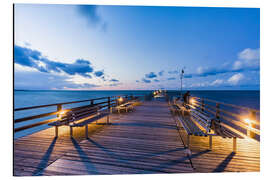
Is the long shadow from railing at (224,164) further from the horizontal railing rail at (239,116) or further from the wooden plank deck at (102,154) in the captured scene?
the horizontal railing rail at (239,116)

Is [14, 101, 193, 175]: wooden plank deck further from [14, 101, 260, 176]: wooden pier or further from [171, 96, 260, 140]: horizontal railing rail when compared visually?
Result: [171, 96, 260, 140]: horizontal railing rail

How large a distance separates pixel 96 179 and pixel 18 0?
379 cm

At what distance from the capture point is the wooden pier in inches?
70.2

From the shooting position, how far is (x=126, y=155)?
211cm

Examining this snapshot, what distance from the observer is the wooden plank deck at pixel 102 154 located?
1.77 metres

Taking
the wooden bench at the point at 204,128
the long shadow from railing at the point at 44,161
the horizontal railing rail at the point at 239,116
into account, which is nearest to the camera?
the long shadow from railing at the point at 44,161

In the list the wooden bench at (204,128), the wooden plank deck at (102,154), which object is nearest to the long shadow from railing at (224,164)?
the wooden bench at (204,128)

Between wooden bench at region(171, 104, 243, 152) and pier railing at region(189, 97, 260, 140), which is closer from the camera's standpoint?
wooden bench at region(171, 104, 243, 152)

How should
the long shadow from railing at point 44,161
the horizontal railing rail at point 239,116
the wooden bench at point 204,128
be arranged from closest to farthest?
the long shadow from railing at point 44,161 < the wooden bench at point 204,128 < the horizontal railing rail at point 239,116

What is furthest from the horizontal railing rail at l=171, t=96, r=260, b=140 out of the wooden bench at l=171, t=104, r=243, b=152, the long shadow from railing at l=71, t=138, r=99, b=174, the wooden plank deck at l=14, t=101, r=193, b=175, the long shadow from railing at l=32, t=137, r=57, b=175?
the long shadow from railing at l=32, t=137, r=57, b=175

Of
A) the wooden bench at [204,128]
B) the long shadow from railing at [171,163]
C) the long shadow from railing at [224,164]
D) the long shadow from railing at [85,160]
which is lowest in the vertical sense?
the long shadow from railing at [224,164]
